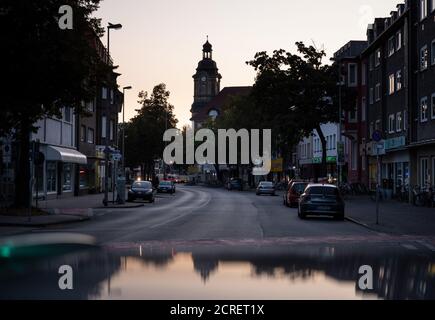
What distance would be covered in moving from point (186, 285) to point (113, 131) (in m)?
62.7

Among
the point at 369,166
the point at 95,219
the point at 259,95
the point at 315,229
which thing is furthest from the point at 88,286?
the point at 369,166

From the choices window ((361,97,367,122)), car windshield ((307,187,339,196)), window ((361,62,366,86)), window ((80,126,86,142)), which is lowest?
car windshield ((307,187,339,196))

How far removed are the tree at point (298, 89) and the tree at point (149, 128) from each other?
4152cm

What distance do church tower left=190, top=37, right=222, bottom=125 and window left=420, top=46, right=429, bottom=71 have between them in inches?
4949

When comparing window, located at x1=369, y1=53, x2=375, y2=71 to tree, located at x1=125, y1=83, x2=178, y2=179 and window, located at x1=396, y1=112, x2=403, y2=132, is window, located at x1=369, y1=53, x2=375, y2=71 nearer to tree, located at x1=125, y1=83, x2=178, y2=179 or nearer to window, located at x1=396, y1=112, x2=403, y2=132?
window, located at x1=396, y1=112, x2=403, y2=132

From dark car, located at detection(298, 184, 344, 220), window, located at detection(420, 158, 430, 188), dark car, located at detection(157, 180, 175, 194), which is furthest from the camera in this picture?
dark car, located at detection(157, 180, 175, 194)

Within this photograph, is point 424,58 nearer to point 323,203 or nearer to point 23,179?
point 323,203

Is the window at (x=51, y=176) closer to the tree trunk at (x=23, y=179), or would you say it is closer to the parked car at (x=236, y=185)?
A: the tree trunk at (x=23, y=179)

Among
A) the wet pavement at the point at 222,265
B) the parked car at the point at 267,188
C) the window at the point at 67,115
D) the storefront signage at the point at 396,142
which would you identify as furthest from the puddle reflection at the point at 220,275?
the parked car at the point at 267,188

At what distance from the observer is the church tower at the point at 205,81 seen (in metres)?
170

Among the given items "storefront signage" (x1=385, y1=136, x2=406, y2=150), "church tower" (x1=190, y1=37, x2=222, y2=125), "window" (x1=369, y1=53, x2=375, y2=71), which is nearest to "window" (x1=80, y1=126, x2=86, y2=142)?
"storefront signage" (x1=385, y1=136, x2=406, y2=150)

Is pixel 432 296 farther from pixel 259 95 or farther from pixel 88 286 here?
pixel 259 95

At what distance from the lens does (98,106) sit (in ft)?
200

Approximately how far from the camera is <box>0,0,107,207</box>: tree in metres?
23.7
